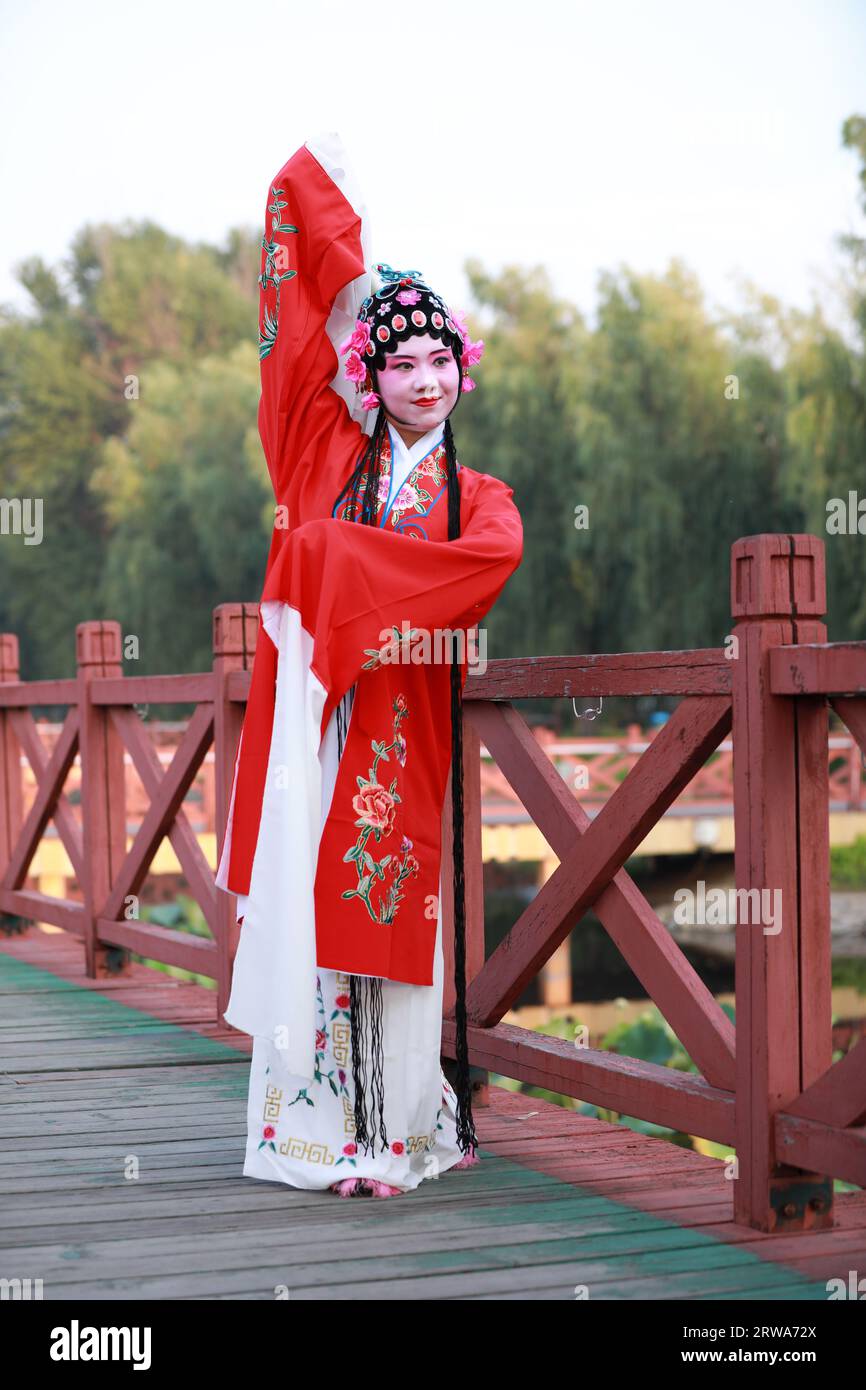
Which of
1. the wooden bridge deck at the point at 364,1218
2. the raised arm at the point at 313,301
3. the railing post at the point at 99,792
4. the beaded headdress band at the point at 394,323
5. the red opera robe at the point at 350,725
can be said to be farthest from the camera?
the railing post at the point at 99,792

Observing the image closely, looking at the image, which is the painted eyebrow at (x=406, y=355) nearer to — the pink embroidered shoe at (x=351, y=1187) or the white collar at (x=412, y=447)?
the white collar at (x=412, y=447)

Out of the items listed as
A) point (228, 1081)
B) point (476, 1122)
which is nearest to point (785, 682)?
point (476, 1122)

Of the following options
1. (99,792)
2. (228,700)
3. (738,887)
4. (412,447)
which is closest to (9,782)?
(99,792)

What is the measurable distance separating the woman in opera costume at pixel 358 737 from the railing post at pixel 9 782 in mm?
3664

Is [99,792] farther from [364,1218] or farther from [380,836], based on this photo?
[364,1218]

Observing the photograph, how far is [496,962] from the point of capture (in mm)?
3449

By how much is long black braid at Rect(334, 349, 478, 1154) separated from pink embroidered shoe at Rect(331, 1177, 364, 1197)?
0.21 ft

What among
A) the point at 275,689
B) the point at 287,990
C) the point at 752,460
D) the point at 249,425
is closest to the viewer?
the point at 287,990

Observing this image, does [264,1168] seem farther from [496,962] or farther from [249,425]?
[249,425]

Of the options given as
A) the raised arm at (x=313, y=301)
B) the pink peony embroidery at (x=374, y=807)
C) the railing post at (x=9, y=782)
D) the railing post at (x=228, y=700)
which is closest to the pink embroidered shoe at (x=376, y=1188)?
the pink peony embroidery at (x=374, y=807)

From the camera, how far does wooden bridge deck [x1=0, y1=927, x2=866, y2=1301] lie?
94.1 inches

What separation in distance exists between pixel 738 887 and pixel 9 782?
4606 millimetres

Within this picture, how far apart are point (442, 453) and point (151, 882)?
16006mm

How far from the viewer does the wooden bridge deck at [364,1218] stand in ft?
7.84
